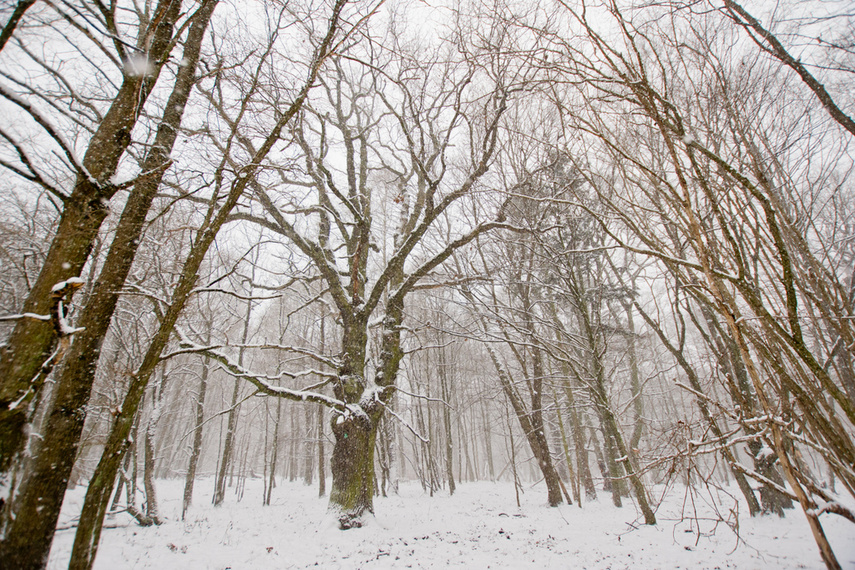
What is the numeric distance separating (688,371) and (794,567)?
2.93 meters

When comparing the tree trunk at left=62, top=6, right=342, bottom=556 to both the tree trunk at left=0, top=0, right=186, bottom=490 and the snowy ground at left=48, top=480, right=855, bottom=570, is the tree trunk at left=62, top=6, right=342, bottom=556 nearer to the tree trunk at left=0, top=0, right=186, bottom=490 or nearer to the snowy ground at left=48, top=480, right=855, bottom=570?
the tree trunk at left=0, top=0, right=186, bottom=490

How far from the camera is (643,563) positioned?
4.11 m

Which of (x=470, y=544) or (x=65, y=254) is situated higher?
(x=65, y=254)

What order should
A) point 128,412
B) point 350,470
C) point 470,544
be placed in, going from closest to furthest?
point 128,412 < point 470,544 < point 350,470

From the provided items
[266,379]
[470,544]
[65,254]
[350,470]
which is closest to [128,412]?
[65,254]

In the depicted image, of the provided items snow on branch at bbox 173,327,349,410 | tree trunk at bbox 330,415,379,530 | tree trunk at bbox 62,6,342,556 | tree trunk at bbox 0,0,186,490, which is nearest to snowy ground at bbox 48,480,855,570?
tree trunk at bbox 330,415,379,530

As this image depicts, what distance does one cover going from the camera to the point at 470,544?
17.9ft

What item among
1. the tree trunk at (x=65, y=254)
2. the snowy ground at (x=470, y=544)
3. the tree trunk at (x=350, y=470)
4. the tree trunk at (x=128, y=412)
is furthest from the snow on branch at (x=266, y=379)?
the tree trunk at (x=128, y=412)

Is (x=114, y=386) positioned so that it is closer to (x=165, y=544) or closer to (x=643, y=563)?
(x=165, y=544)

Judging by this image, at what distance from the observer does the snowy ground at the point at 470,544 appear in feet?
14.0

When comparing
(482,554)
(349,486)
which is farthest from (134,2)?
(482,554)

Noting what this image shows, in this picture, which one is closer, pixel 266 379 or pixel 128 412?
pixel 128 412

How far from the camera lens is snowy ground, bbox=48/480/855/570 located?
4.26m

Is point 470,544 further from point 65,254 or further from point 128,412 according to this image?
point 65,254
